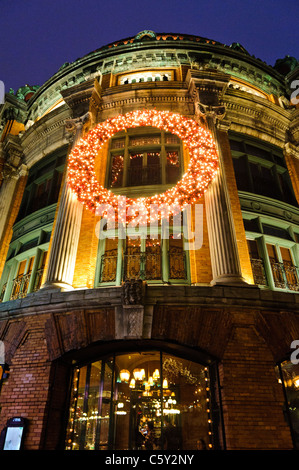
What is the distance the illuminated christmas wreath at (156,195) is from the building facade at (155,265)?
0.16ft

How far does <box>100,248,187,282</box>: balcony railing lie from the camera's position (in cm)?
958

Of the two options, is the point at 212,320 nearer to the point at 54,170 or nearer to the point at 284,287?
the point at 284,287

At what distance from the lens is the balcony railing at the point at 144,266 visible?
377 inches

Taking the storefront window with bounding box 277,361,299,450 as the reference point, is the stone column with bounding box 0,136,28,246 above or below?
above

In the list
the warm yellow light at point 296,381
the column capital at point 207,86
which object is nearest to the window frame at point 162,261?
the warm yellow light at point 296,381

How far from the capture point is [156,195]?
10039 millimetres

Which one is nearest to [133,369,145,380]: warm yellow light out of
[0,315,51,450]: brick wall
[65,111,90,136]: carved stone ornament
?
[0,315,51,450]: brick wall

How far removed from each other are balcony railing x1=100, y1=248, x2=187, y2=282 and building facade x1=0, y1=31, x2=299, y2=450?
1.8 inches

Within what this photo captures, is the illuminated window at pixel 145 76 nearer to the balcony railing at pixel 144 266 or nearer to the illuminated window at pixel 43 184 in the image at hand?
the illuminated window at pixel 43 184

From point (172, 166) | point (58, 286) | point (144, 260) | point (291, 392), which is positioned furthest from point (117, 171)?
point (291, 392)

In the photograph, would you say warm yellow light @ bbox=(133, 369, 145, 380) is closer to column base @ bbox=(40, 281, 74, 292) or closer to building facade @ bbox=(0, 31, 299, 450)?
building facade @ bbox=(0, 31, 299, 450)

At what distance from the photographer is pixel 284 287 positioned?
10.0 m
